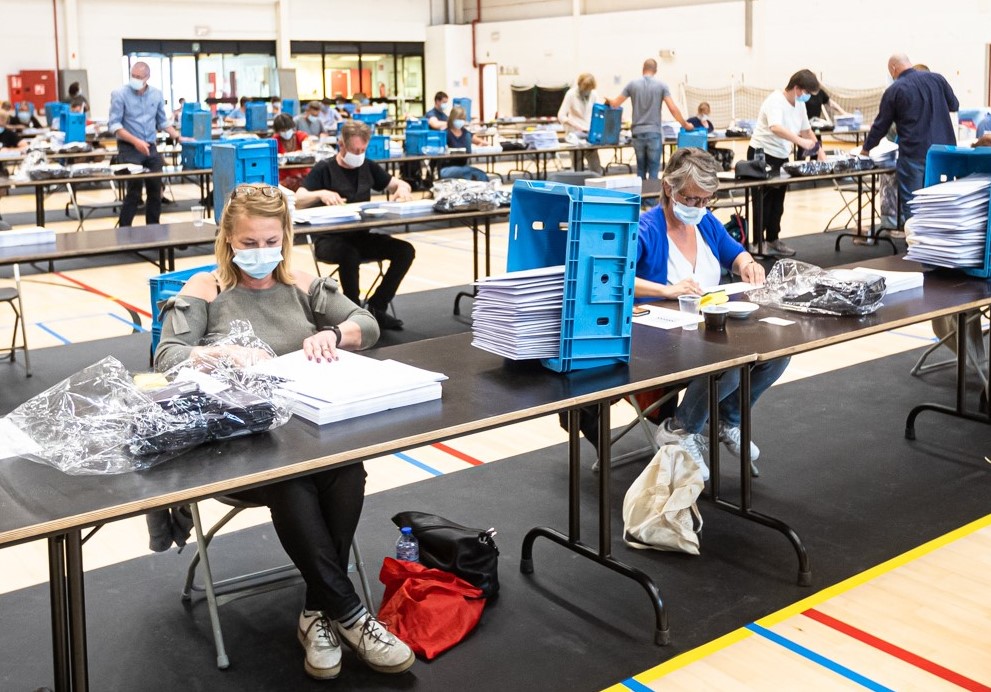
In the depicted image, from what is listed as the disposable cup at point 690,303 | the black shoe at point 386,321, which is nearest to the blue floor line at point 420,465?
the disposable cup at point 690,303

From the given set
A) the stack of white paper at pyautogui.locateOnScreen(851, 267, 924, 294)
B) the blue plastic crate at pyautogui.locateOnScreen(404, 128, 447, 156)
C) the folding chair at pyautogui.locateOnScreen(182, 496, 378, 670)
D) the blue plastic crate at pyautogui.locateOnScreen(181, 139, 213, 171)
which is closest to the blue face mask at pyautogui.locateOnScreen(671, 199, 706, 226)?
the stack of white paper at pyautogui.locateOnScreen(851, 267, 924, 294)

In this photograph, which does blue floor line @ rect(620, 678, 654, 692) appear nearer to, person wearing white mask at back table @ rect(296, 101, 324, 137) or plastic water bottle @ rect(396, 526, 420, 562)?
plastic water bottle @ rect(396, 526, 420, 562)

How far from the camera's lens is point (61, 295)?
24.3 ft

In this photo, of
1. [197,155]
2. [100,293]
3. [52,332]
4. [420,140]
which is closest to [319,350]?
[52,332]

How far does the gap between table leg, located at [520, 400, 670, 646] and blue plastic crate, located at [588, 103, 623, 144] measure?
9099 millimetres

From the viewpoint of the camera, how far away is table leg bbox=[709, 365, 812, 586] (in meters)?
2.97

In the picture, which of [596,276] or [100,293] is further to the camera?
[100,293]

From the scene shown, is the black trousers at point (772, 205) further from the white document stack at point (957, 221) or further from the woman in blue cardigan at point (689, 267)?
the woman in blue cardigan at point (689, 267)

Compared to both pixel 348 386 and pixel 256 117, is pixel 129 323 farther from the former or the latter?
pixel 256 117

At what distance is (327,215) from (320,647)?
3.40 meters

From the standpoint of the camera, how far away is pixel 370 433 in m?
2.16

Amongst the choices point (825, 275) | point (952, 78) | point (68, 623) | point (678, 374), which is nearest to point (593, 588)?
point (678, 374)

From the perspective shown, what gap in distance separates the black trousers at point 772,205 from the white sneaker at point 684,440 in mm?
4854

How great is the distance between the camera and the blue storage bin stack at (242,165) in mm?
5184
